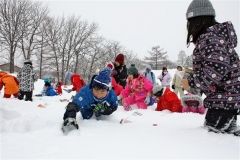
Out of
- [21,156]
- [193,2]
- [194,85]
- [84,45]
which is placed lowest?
[21,156]

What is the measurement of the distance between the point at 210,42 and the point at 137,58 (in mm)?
65713

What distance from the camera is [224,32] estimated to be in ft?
9.90

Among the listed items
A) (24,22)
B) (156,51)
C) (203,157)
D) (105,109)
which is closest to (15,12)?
(24,22)

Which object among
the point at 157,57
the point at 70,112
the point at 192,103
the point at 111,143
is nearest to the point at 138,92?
the point at 192,103

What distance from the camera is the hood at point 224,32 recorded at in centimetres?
299

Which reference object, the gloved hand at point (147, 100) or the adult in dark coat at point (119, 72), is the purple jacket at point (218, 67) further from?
the adult in dark coat at point (119, 72)

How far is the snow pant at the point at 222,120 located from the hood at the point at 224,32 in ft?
2.15

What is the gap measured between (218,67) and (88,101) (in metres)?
1.82

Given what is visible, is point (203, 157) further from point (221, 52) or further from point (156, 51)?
point (156, 51)

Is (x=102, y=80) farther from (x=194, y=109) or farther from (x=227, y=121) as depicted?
(x=194, y=109)

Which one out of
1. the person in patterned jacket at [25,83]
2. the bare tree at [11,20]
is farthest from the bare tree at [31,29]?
the person in patterned jacket at [25,83]

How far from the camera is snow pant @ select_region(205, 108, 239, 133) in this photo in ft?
10.2

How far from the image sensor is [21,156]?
2.40 metres

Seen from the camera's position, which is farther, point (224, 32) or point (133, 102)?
point (133, 102)
